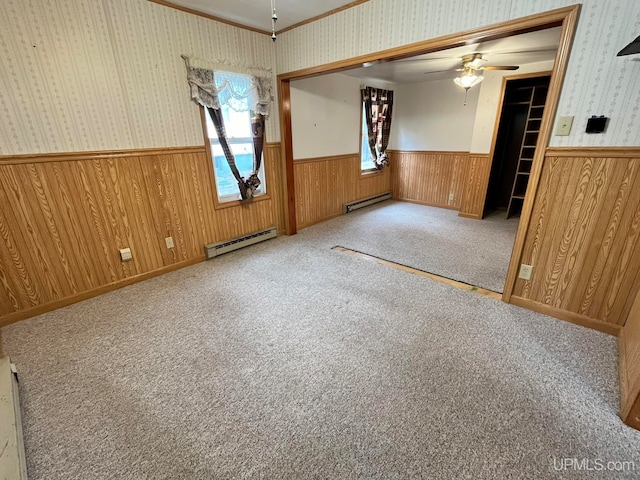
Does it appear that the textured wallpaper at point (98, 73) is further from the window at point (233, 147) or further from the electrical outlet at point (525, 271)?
the electrical outlet at point (525, 271)

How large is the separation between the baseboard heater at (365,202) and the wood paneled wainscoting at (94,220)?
2459mm

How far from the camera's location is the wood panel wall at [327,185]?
14.0ft


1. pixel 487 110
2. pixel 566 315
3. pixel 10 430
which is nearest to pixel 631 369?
pixel 566 315

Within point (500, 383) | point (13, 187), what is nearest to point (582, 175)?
point (500, 383)

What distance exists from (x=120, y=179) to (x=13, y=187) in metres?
0.67

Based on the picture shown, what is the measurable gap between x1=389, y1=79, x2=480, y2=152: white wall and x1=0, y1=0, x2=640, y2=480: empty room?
121 cm

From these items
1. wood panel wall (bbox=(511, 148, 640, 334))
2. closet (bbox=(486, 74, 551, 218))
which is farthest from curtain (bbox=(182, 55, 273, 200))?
closet (bbox=(486, 74, 551, 218))

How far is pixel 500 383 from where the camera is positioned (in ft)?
5.27

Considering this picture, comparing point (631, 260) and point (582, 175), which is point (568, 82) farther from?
point (631, 260)

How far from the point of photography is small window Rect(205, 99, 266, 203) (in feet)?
10.3

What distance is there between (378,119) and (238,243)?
3554 mm

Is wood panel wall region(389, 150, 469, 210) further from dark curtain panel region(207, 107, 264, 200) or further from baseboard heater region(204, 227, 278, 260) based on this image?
dark curtain panel region(207, 107, 264, 200)

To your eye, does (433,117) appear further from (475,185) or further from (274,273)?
(274,273)

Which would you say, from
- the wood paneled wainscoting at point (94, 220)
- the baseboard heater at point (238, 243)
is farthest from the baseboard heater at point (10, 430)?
the baseboard heater at point (238, 243)
